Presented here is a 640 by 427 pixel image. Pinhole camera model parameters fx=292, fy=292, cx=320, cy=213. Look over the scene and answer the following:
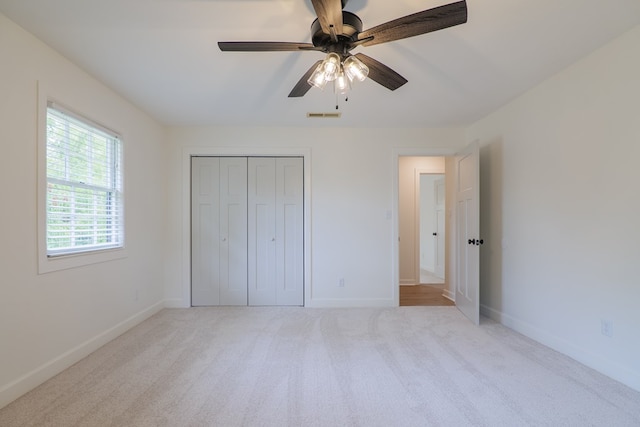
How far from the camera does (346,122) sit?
12.3 feet

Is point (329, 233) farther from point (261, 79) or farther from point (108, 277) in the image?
point (108, 277)

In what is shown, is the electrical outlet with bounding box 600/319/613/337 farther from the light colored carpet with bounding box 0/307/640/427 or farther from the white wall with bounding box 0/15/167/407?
the white wall with bounding box 0/15/167/407

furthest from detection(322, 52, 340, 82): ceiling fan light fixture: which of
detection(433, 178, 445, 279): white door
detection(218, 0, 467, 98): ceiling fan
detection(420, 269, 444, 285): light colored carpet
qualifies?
detection(433, 178, 445, 279): white door

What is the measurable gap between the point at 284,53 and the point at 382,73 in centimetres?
79

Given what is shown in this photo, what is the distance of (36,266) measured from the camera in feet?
6.81

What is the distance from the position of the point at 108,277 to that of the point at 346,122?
312 cm

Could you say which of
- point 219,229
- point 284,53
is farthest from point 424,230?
point 284,53

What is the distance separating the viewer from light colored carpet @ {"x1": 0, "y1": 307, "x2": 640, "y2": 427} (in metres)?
1.73

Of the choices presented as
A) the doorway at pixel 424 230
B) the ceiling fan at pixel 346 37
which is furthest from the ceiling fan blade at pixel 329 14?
the doorway at pixel 424 230

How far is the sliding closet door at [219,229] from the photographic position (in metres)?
3.95

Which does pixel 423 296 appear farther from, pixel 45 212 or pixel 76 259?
pixel 45 212

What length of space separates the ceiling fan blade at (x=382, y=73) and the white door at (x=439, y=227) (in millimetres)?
4513

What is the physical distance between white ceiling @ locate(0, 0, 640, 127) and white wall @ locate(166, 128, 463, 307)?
0.68 m

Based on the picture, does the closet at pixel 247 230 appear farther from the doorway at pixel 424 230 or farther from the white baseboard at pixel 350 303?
the doorway at pixel 424 230
